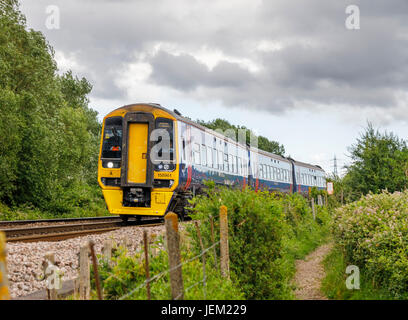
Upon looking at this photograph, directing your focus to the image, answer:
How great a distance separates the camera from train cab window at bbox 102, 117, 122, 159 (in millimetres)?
14562

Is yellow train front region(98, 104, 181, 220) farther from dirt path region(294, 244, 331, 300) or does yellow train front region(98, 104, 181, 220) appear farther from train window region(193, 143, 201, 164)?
dirt path region(294, 244, 331, 300)

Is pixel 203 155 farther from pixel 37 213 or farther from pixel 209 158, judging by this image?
pixel 37 213

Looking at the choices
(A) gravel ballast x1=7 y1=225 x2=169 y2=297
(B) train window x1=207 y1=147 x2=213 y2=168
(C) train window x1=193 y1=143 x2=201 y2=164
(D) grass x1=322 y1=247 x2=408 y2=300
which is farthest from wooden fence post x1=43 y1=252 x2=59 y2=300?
(B) train window x1=207 y1=147 x2=213 y2=168

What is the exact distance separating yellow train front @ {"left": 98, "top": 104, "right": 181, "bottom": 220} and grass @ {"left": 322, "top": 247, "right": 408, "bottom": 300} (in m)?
5.09

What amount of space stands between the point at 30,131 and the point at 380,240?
17794mm

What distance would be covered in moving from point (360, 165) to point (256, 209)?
40.5 feet

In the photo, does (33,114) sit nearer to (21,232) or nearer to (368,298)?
(21,232)

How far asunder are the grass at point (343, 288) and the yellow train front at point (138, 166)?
5091 millimetres

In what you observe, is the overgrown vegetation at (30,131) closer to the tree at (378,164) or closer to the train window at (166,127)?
the train window at (166,127)

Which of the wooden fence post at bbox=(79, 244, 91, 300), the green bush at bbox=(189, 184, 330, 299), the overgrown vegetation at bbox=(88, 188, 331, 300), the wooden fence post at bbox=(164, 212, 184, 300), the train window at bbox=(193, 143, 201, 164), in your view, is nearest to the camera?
the wooden fence post at bbox=(164, 212, 184, 300)

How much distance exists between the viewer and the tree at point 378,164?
17734 mm

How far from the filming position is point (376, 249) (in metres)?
8.75

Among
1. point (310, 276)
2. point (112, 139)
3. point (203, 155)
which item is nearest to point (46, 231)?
point (112, 139)

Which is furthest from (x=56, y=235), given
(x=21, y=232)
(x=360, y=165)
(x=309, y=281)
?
(x=360, y=165)
